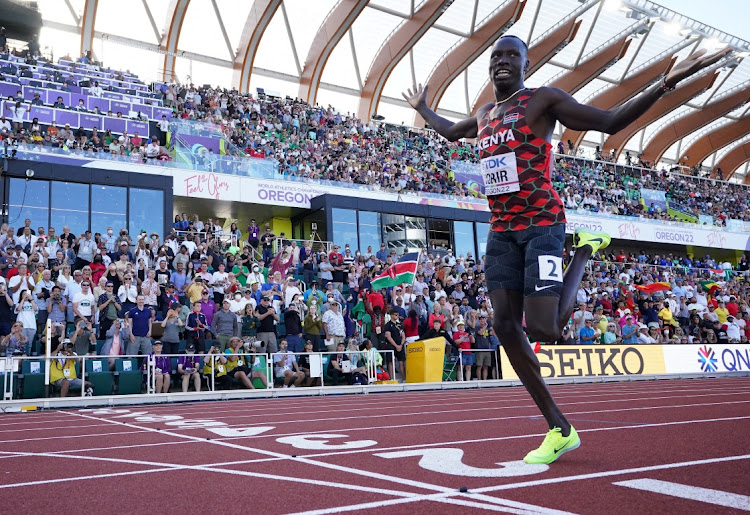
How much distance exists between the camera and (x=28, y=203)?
760 inches

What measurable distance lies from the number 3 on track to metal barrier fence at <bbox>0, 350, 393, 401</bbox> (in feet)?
28.7

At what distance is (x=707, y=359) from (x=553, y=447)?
15.4 meters

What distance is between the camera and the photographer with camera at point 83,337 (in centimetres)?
1179

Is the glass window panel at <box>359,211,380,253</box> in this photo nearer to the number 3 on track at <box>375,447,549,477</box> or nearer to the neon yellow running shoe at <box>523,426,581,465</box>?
the number 3 on track at <box>375,447,549,477</box>

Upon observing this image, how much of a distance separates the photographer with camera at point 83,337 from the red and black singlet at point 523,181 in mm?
9889

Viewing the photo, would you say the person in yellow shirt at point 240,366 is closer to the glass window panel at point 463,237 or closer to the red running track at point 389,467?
the red running track at point 389,467

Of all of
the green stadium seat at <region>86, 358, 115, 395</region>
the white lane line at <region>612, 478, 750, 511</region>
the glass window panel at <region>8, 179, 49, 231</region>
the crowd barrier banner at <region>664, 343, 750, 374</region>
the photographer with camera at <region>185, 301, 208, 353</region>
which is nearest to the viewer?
the white lane line at <region>612, 478, 750, 511</region>

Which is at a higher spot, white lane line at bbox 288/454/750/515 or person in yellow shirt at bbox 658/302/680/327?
person in yellow shirt at bbox 658/302/680/327

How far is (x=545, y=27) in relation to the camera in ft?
138

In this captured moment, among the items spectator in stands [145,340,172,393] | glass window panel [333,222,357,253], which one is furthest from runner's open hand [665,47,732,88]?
glass window panel [333,222,357,253]

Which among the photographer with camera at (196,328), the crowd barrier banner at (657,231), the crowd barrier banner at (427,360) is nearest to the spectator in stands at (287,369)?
the photographer with camera at (196,328)

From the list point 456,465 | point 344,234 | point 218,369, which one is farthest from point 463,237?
point 456,465

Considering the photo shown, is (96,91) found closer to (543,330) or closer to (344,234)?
(344,234)

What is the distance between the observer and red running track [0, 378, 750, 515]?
97.9 inches
